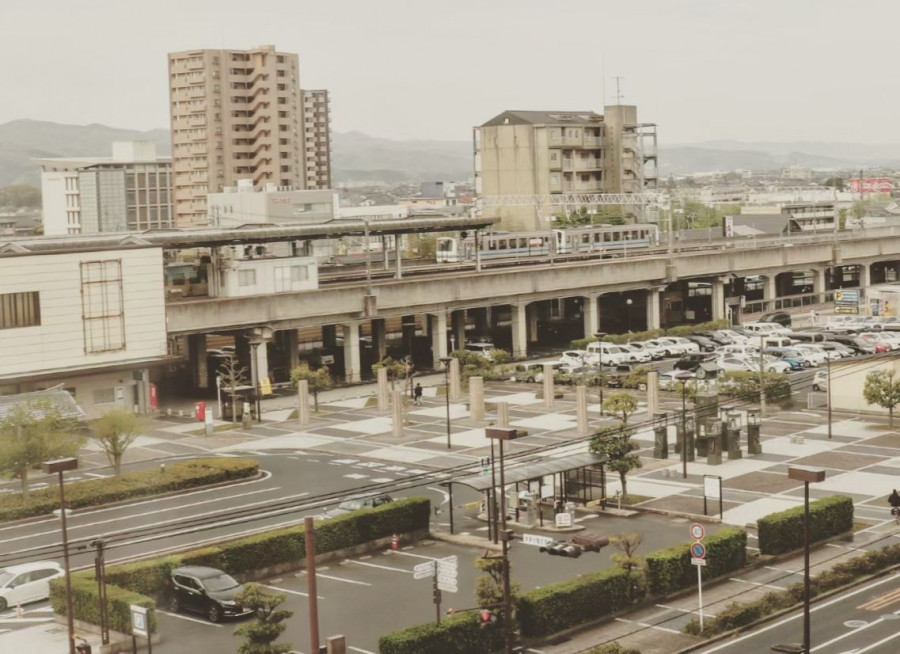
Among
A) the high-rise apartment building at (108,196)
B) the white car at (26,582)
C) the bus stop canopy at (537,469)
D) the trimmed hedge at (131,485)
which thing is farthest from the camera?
the high-rise apartment building at (108,196)

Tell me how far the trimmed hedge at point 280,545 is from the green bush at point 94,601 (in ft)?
1.94

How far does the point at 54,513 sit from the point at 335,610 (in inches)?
477

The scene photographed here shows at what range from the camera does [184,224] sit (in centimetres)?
13725

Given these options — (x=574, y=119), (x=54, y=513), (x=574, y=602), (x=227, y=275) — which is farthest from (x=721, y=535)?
(x=574, y=119)

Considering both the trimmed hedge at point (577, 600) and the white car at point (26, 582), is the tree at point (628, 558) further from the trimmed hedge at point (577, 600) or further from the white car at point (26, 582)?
the white car at point (26, 582)

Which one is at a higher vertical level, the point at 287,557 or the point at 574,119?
the point at 574,119

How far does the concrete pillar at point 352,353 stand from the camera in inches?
2328

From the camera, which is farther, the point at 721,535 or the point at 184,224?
the point at 184,224

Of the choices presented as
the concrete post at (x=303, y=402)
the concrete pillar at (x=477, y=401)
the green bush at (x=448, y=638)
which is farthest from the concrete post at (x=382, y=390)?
the green bush at (x=448, y=638)

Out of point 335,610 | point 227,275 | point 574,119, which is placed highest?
point 574,119

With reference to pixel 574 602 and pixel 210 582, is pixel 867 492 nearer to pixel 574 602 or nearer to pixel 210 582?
pixel 574 602

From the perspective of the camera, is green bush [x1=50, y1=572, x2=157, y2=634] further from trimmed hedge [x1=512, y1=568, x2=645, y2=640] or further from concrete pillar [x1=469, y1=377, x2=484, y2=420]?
concrete pillar [x1=469, y1=377, x2=484, y2=420]

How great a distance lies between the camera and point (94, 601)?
23.6 meters

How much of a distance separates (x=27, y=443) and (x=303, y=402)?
14760mm
